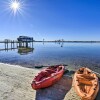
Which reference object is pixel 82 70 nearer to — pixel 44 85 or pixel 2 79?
pixel 44 85

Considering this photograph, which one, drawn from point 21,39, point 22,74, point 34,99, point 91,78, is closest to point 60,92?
point 34,99

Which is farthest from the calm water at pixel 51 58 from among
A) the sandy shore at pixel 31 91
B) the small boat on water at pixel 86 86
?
the small boat on water at pixel 86 86

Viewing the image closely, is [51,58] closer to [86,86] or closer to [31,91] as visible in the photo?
[31,91]

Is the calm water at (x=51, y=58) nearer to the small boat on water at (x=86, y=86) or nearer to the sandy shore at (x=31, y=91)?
the sandy shore at (x=31, y=91)

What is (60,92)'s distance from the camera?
289 inches

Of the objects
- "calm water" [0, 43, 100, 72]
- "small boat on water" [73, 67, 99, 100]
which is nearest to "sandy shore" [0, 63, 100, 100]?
"small boat on water" [73, 67, 99, 100]

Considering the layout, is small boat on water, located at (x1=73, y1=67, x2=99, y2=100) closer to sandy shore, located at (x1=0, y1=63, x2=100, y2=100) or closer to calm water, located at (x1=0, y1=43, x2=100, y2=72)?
sandy shore, located at (x1=0, y1=63, x2=100, y2=100)

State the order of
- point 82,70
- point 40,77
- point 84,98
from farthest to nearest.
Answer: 1. point 82,70
2. point 40,77
3. point 84,98

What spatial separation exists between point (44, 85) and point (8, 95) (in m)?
1.91

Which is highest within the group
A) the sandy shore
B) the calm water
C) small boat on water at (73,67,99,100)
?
small boat on water at (73,67,99,100)

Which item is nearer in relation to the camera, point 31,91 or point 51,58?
point 31,91

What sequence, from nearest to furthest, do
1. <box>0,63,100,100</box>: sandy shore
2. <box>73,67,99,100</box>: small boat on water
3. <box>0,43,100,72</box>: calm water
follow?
<box>73,67,99,100</box>: small boat on water → <box>0,63,100,100</box>: sandy shore → <box>0,43,100,72</box>: calm water

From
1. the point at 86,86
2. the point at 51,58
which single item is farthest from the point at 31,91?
the point at 51,58

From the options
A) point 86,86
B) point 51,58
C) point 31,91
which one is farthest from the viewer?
point 51,58
